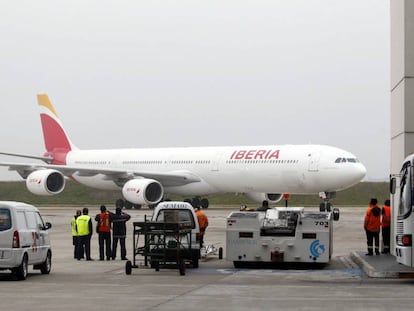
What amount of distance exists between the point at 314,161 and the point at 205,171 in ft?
27.9

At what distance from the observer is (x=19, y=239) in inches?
693

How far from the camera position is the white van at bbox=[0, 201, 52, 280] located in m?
17.4

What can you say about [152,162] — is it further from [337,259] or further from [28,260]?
[28,260]

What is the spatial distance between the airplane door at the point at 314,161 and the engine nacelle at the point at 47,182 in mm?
13596

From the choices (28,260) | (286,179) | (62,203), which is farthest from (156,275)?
(62,203)

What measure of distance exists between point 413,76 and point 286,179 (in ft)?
84.2

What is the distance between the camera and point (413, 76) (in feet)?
70.2

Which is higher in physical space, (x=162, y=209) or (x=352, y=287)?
(x=162, y=209)

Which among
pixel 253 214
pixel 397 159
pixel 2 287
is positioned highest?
pixel 397 159

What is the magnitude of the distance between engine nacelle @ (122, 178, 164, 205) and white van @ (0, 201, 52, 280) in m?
29.2

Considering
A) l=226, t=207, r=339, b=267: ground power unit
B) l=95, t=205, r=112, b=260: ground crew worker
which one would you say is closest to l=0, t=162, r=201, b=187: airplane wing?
l=95, t=205, r=112, b=260: ground crew worker

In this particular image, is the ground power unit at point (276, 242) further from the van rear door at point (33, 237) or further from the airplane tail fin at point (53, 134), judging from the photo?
the airplane tail fin at point (53, 134)

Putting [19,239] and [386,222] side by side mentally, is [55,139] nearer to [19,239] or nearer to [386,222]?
[386,222]

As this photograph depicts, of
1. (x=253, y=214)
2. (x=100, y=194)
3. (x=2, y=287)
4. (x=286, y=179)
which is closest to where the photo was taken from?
(x=2, y=287)
